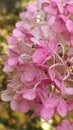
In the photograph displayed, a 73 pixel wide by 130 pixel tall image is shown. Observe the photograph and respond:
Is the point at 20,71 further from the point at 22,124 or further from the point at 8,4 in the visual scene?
the point at 8,4

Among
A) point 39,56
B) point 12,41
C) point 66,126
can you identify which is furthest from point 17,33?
point 66,126

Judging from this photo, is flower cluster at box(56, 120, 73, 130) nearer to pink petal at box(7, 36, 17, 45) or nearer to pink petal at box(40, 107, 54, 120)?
pink petal at box(40, 107, 54, 120)

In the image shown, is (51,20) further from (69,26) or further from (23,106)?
(23,106)

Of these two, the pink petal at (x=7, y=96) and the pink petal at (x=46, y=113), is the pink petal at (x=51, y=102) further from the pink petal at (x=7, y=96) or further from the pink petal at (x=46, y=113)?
the pink petal at (x=7, y=96)

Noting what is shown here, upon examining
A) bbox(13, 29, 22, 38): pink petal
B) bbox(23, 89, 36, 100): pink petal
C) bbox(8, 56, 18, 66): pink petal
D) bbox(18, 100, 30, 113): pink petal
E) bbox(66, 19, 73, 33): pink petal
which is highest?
bbox(66, 19, 73, 33): pink petal

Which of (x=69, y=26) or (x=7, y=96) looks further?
(x=7, y=96)

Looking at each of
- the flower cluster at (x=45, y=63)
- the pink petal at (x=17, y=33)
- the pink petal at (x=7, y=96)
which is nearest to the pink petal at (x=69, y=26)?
the flower cluster at (x=45, y=63)

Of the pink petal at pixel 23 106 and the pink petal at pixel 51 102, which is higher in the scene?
the pink petal at pixel 51 102

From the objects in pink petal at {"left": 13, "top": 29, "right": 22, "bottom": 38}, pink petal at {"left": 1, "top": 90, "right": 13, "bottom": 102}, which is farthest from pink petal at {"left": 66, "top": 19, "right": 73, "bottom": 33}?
pink petal at {"left": 1, "top": 90, "right": 13, "bottom": 102}
